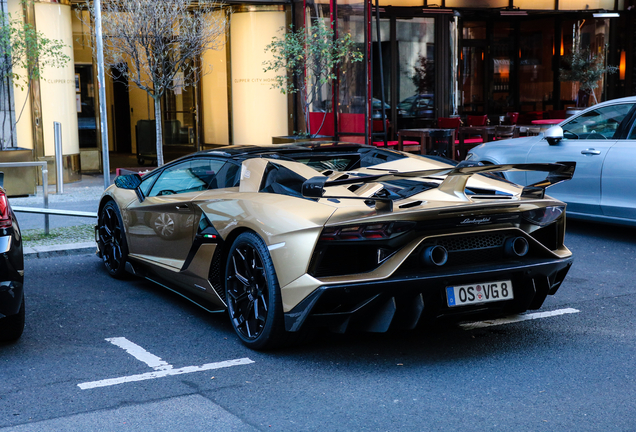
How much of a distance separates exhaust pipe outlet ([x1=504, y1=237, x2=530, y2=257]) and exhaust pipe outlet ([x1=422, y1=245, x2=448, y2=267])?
45cm

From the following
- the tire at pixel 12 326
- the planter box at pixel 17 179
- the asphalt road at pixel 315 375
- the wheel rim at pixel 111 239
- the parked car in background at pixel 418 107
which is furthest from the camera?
the parked car in background at pixel 418 107

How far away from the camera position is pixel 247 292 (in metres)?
4.61

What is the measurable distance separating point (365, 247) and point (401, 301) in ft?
1.17

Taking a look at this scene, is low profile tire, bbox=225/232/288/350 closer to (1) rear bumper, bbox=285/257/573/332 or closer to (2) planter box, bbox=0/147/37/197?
(1) rear bumper, bbox=285/257/573/332

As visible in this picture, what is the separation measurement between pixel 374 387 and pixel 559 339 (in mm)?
1495

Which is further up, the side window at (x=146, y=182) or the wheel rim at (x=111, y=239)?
the side window at (x=146, y=182)

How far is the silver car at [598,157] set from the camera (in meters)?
7.91

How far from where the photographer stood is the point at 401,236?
13.5 ft

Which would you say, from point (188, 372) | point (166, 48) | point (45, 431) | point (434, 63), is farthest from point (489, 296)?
point (434, 63)

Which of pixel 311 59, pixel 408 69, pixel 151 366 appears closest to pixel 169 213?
pixel 151 366

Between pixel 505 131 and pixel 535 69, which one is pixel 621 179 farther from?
pixel 535 69

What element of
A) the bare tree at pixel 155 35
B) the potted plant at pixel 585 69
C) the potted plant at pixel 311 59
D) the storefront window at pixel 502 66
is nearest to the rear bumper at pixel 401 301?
the bare tree at pixel 155 35

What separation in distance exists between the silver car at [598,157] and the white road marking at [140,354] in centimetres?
543

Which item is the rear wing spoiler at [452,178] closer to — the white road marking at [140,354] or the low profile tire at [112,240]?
the white road marking at [140,354]
